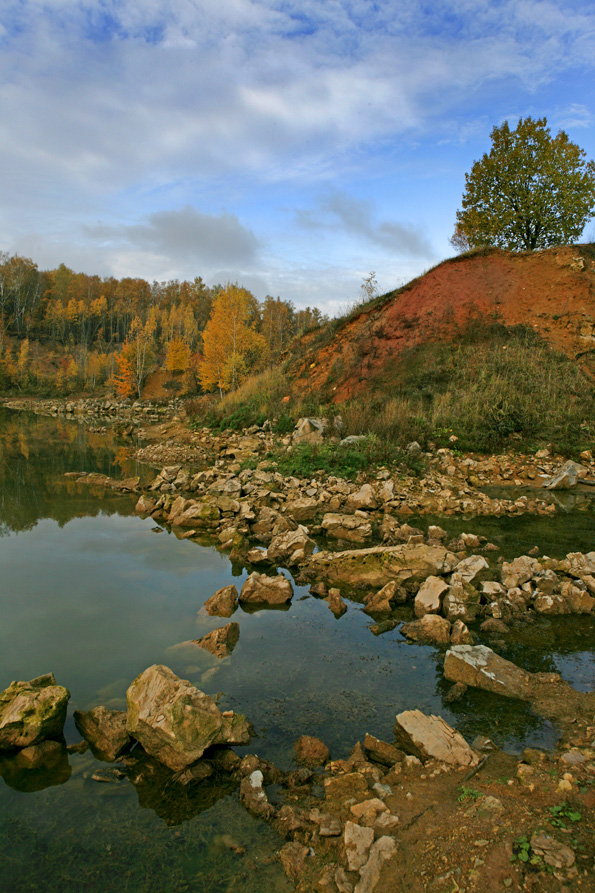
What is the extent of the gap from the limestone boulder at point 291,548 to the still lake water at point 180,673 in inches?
23.9

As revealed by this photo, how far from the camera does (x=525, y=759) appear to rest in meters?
3.15

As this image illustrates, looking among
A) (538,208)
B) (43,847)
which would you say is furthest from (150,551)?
(538,208)

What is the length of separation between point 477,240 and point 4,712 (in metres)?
24.1

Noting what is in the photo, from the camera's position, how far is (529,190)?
20.1 metres

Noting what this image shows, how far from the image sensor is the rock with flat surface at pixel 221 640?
4.65 metres

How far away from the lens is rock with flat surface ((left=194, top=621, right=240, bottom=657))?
15.3 feet

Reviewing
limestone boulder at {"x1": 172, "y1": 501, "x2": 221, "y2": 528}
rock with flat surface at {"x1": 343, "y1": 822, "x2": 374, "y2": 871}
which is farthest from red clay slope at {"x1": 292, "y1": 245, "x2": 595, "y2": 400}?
rock with flat surface at {"x1": 343, "y1": 822, "x2": 374, "y2": 871}

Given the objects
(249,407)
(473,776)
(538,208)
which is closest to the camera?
(473,776)

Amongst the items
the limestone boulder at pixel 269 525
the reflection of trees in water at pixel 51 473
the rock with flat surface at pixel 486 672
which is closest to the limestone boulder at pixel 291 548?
the limestone boulder at pixel 269 525

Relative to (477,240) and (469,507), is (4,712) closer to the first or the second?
(469,507)

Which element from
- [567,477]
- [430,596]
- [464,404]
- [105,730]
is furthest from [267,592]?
[464,404]

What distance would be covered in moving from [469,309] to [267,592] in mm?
14622

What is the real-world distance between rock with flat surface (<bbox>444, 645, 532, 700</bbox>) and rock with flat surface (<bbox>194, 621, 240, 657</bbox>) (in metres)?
2.04

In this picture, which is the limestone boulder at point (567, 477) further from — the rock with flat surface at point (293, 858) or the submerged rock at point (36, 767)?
the submerged rock at point (36, 767)
